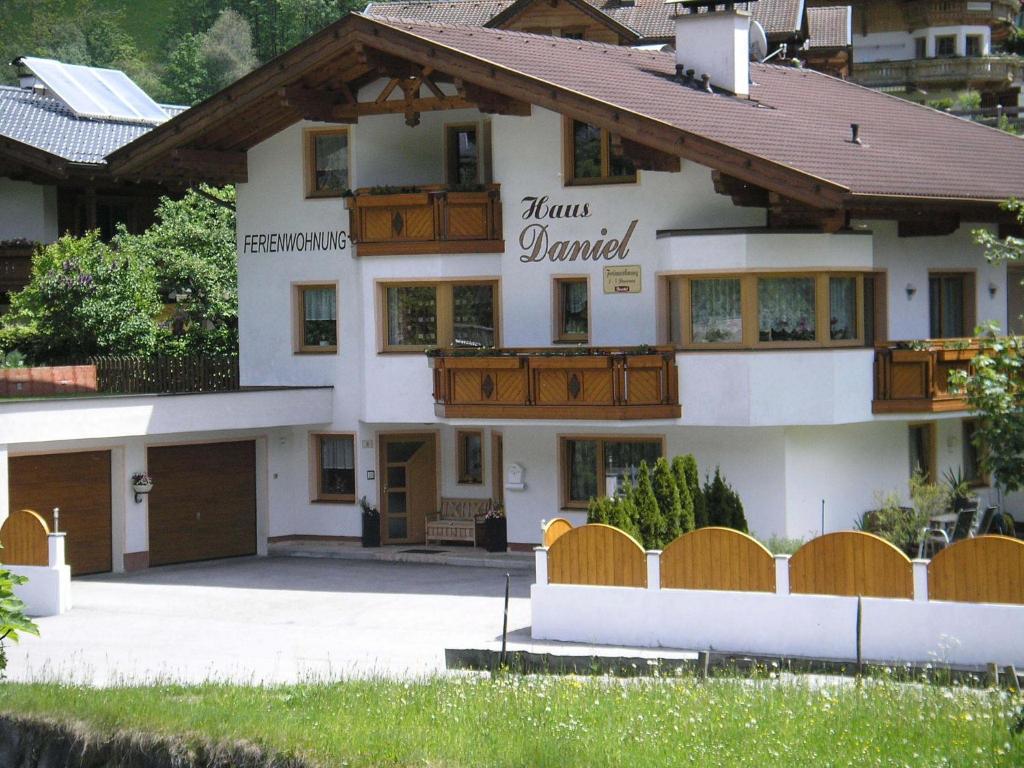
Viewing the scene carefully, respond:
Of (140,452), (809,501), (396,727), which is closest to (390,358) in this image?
(140,452)

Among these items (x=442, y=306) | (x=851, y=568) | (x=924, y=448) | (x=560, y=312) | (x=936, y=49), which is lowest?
(x=851, y=568)

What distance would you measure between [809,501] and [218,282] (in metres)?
15.0

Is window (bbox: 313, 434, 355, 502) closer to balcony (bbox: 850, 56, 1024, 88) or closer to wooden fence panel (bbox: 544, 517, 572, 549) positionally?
wooden fence panel (bbox: 544, 517, 572, 549)

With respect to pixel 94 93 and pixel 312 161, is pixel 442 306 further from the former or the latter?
pixel 94 93

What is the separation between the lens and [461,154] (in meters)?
28.8

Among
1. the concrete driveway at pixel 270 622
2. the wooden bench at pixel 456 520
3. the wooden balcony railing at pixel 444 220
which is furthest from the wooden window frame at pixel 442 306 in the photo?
the concrete driveway at pixel 270 622

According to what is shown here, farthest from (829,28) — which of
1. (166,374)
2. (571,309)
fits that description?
(166,374)

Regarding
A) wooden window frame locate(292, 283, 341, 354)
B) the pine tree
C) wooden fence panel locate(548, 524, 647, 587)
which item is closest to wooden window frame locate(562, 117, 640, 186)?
wooden window frame locate(292, 283, 341, 354)

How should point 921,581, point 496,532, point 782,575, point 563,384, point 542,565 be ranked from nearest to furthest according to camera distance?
point 921,581
point 782,575
point 542,565
point 563,384
point 496,532

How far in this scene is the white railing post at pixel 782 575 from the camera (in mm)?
18438

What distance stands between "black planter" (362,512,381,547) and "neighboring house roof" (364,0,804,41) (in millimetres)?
26733

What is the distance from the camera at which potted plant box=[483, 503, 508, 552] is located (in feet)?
91.4

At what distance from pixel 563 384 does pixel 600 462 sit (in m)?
2.02

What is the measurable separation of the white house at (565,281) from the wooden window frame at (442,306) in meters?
0.04
